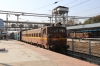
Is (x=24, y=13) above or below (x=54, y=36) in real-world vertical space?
above

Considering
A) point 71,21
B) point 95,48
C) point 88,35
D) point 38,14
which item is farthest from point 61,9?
point 95,48

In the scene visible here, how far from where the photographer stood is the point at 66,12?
73.2 meters

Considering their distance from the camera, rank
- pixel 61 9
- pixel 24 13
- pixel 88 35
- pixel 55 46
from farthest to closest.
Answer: pixel 61 9 < pixel 88 35 < pixel 24 13 < pixel 55 46

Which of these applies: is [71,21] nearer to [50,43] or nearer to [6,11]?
[6,11]

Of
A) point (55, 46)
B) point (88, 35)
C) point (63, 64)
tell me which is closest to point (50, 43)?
point (55, 46)

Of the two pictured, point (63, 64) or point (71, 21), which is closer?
point (63, 64)

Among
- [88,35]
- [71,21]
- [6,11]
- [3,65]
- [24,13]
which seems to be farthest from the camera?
[71,21]

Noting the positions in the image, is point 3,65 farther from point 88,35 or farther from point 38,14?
point 88,35

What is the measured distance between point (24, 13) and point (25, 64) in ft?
109

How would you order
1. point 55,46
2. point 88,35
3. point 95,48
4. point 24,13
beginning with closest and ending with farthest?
point 55,46 < point 95,48 < point 24,13 < point 88,35

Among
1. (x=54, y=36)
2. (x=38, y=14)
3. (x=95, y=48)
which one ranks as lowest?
(x=95, y=48)

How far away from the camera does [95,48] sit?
2309cm

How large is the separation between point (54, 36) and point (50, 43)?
84 centimetres

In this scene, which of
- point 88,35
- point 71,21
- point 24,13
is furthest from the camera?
point 71,21
